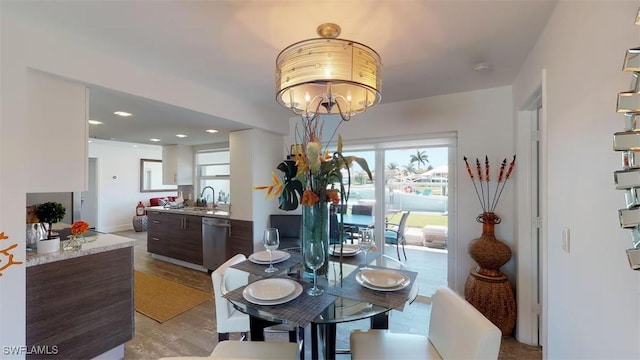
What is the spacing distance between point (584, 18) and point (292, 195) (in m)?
1.62

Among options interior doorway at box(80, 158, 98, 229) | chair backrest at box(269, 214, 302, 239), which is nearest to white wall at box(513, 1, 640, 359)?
chair backrest at box(269, 214, 302, 239)

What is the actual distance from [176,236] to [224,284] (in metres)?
3.29

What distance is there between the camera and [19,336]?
1.53 metres

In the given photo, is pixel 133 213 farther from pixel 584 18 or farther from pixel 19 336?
pixel 584 18

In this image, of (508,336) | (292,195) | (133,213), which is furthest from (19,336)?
(133,213)

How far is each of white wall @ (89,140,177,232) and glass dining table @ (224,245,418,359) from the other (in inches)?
287

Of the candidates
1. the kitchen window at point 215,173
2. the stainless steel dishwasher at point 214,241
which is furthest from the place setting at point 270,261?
the kitchen window at point 215,173

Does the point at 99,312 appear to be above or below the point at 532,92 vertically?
below

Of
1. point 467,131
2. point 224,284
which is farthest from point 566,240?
point 224,284

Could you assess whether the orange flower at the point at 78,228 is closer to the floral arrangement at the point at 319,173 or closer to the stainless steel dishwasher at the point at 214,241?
the floral arrangement at the point at 319,173

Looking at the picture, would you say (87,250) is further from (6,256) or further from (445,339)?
(445,339)

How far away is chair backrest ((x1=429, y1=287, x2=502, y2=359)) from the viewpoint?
1.05 meters

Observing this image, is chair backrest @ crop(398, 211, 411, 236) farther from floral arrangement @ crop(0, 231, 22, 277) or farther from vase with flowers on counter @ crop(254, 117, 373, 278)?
floral arrangement @ crop(0, 231, 22, 277)

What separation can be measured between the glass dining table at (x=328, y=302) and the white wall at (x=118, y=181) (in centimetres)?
728
